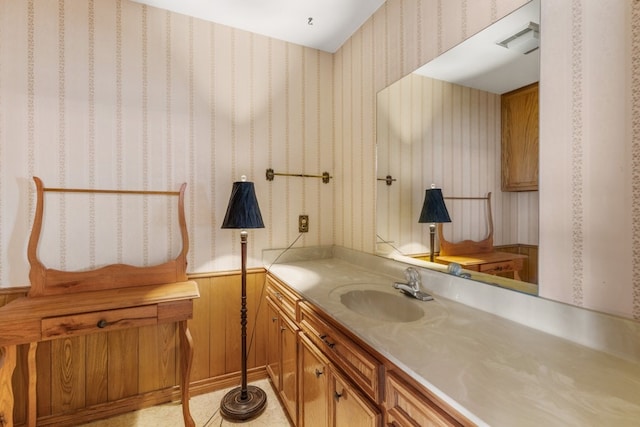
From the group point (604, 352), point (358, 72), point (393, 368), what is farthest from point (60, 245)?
point (604, 352)

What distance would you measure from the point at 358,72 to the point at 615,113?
159 cm

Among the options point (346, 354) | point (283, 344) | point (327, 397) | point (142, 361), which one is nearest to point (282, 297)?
point (283, 344)

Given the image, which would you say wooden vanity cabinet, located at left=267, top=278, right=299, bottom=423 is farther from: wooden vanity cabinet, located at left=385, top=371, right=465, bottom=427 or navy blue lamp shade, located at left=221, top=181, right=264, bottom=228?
wooden vanity cabinet, located at left=385, top=371, right=465, bottom=427

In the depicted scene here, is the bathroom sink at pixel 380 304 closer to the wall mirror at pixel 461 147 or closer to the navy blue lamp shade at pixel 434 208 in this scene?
the wall mirror at pixel 461 147

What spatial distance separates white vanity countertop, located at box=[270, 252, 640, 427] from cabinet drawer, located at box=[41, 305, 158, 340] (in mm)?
1019

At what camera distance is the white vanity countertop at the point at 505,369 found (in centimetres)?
58

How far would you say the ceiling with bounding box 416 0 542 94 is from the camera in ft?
3.44

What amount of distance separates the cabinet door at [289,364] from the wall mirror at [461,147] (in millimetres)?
753

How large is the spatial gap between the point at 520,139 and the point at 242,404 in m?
2.07

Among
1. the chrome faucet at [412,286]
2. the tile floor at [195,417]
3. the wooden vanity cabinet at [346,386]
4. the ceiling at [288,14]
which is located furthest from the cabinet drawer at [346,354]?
the ceiling at [288,14]

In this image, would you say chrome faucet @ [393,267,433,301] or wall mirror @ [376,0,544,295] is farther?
chrome faucet @ [393,267,433,301]

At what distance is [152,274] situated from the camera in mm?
1818

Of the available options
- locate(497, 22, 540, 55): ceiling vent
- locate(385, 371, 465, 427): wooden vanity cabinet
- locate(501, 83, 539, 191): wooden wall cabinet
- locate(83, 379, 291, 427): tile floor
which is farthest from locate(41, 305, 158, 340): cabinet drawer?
locate(497, 22, 540, 55): ceiling vent

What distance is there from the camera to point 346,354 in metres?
1.05
